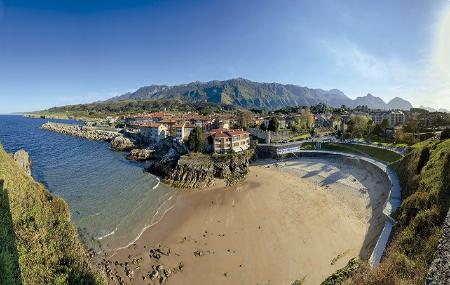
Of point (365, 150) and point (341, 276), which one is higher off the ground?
point (365, 150)

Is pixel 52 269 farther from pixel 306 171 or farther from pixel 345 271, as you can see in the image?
pixel 306 171

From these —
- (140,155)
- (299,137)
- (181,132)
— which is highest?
(181,132)

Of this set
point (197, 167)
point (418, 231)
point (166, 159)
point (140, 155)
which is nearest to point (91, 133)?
point (140, 155)

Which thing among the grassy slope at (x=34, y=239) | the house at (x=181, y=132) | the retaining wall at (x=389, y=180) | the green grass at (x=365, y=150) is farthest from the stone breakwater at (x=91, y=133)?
the grassy slope at (x=34, y=239)

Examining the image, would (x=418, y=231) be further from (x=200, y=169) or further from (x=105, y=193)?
(x=200, y=169)

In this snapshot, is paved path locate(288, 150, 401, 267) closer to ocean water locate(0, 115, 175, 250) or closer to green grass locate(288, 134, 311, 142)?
ocean water locate(0, 115, 175, 250)

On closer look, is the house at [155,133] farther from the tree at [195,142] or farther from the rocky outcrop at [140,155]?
the tree at [195,142]
